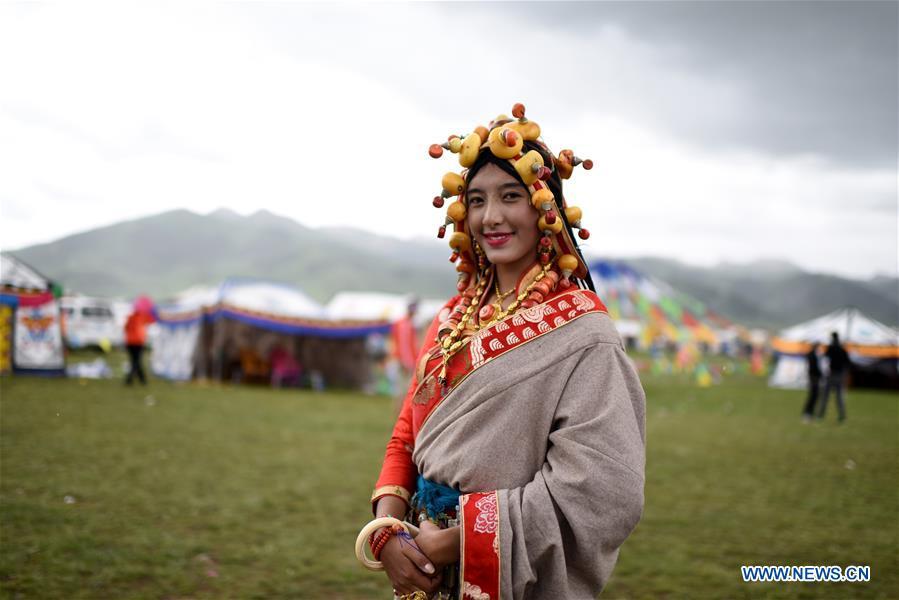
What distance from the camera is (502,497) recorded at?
1755mm

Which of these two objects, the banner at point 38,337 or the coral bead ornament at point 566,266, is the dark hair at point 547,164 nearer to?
the coral bead ornament at point 566,266

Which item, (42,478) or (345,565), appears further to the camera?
(42,478)

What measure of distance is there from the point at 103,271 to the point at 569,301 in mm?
117271

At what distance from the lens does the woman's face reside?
2.04 meters

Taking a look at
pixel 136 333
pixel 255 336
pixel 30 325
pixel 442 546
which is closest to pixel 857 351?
pixel 255 336

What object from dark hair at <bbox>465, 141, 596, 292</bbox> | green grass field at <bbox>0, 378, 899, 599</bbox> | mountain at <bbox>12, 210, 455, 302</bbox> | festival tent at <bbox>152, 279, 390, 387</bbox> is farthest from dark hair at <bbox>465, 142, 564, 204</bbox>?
mountain at <bbox>12, 210, 455, 302</bbox>

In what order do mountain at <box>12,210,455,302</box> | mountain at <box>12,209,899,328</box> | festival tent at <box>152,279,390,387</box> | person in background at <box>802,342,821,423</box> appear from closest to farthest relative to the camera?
1. person in background at <box>802,342,821,423</box>
2. festival tent at <box>152,279,390,387</box>
3. mountain at <box>12,210,455,302</box>
4. mountain at <box>12,209,899,328</box>

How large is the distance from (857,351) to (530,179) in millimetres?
28673

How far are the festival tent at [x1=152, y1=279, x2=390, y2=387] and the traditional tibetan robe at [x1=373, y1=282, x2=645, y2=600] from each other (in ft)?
52.8

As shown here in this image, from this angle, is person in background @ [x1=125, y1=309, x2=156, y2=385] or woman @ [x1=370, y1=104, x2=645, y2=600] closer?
woman @ [x1=370, y1=104, x2=645, y2=600]

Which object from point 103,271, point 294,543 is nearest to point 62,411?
point 294,543

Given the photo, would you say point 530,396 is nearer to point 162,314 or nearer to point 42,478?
point 42,478

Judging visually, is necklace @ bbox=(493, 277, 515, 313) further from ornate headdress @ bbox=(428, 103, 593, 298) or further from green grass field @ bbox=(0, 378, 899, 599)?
green grass field @ bbox=(0, 378, 899, 599)

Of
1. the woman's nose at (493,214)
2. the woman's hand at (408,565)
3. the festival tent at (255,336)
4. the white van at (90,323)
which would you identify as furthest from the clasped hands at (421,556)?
the white van at (90,323)
